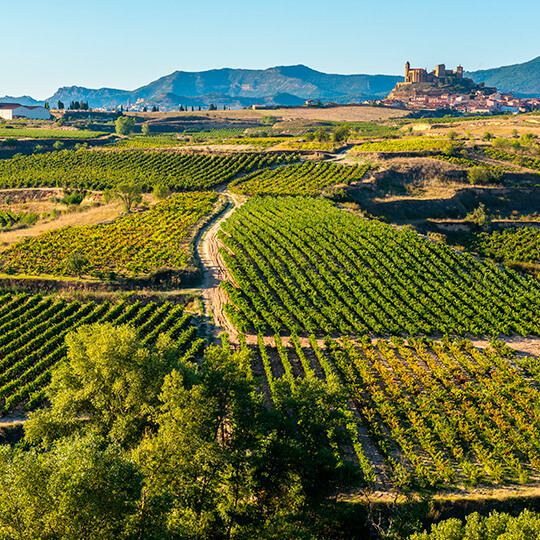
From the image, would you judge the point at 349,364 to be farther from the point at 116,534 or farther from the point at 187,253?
the point at 187,253

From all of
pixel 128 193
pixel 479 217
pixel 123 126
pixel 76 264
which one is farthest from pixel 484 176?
pixel 123 126

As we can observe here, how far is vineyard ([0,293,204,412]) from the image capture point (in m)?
32.6

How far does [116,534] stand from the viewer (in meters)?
15.9

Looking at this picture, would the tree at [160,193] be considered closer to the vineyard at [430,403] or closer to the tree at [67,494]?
the vineyard at [430,403]

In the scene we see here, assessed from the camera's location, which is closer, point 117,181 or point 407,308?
point 407,308

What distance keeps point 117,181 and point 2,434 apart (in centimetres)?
7334

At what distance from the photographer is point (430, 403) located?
3091 cm

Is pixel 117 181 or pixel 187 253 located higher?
pixel 117 181

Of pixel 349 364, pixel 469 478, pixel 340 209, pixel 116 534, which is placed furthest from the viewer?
pixel 340 209

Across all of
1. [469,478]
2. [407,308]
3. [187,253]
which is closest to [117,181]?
[187,253]

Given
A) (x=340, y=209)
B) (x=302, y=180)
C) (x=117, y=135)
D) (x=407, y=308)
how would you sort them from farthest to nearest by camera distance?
(x=117, y=135) < (x=302, y=180) < (x=340, y=209) < (x=407, y=308)

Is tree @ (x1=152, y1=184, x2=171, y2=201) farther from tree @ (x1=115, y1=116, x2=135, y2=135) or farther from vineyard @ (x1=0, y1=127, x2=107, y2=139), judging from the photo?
tree @ (x1=115, y1=116, x2=135, y2=135)

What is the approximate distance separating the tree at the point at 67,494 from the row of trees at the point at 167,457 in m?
0.04

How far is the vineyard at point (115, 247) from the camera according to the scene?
1991 inches
